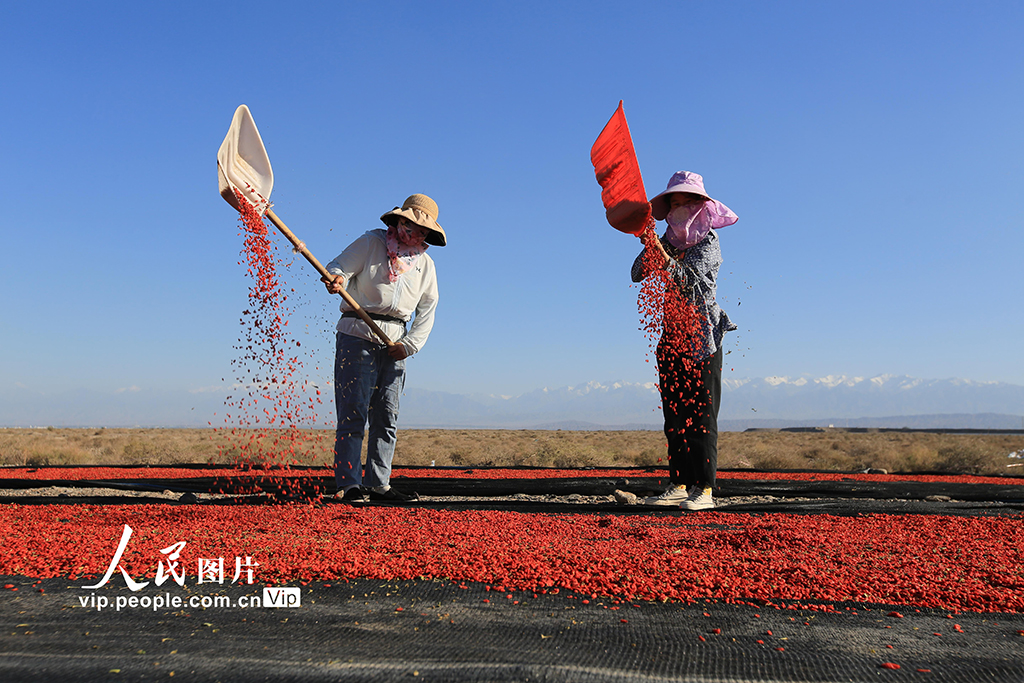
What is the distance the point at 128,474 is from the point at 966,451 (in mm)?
18304

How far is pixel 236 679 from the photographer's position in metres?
1.46

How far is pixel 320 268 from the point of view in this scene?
16.0 ft

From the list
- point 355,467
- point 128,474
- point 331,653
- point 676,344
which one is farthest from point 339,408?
point 128,474

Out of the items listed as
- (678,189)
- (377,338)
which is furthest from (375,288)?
(678,189)

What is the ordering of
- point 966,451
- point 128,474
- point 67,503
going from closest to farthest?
point 67,503 < point 128,474 < point 966,451

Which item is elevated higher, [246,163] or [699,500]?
A: [246,163]

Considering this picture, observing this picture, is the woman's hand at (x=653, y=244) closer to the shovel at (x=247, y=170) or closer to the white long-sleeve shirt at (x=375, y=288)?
the white long-sleeve shirt at (x=375, y=288)

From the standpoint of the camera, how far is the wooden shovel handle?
4.66 m

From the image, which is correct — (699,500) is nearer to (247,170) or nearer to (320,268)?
(320,268)

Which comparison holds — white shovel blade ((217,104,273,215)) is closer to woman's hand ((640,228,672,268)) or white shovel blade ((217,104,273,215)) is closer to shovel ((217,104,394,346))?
shovel ((217,104,394,346))

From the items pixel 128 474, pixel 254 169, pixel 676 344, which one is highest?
pixel 254 169

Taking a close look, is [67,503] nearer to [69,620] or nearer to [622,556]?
[69,620]

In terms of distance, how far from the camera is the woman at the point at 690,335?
4.94m

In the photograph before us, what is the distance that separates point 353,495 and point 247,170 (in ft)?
7.88
